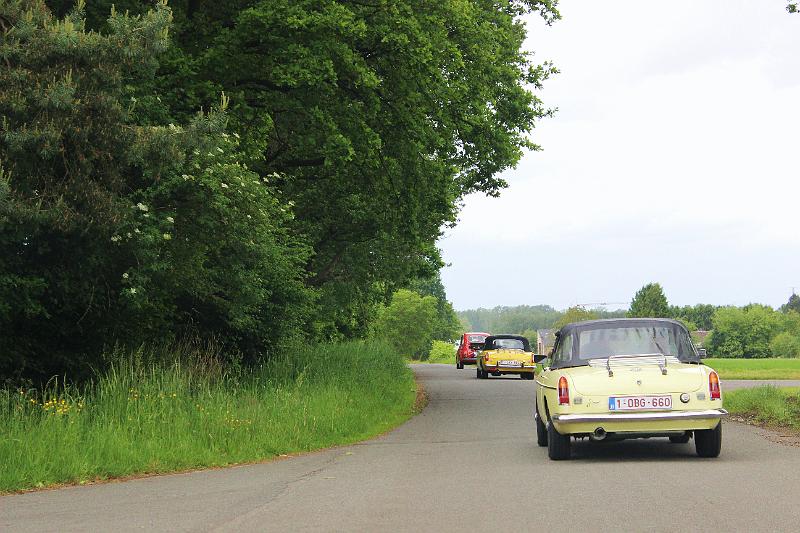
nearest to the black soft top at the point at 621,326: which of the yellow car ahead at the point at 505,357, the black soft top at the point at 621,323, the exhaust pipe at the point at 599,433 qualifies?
the black soft top at the point at 621,323

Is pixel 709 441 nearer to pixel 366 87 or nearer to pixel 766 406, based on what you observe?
pixel 766 406

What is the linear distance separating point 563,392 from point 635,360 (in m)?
1.01

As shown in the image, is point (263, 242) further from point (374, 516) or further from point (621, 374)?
point (374, 516)

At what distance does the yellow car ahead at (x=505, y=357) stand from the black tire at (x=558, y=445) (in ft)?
90.9

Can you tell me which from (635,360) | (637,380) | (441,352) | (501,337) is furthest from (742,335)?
(637,380)

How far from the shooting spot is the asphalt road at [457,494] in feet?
26.6

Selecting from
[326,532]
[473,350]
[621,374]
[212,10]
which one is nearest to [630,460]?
[621,374]

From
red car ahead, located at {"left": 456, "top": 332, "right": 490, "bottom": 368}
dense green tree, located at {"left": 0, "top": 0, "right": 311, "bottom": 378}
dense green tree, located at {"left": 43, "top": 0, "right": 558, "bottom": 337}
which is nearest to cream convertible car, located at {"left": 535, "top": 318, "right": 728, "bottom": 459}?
dense green tree, located at {"left": 0, "top": 0, "right": 311, "bottom": 378}

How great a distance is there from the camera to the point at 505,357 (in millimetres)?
40625

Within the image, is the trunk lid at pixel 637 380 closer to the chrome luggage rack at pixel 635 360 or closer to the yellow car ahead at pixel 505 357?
the chrome luggage rack at pixel 635 360

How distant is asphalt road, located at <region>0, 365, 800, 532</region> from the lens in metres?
8.12

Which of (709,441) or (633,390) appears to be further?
(709,441)

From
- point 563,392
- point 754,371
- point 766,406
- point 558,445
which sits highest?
point 754,371

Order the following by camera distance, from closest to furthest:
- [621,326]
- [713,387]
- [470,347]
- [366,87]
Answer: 1. [713,387]
2. [621,326]
3. [366,87]
4. [470,347]
